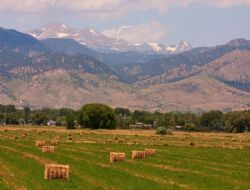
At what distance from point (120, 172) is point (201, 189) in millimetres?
7685

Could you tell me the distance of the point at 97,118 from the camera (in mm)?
152500

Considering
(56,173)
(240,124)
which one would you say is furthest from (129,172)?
(240,124)

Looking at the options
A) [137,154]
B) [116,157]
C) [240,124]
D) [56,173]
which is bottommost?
[56,173]

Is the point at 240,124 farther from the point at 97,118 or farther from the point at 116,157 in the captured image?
the point at 116,157

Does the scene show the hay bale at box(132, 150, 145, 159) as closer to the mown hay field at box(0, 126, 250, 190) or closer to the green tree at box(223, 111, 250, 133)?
the mown hay field at box(0, 126, 250, 190)

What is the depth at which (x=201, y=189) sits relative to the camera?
2831 cm

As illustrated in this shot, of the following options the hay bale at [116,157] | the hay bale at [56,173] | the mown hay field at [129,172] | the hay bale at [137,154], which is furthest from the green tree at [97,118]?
the hay bale at [56,173]

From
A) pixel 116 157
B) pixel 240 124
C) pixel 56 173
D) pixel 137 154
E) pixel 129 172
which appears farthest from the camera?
pixel 240 124

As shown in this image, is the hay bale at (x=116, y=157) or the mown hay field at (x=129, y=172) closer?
the mown hay field at (x=129, y=172)

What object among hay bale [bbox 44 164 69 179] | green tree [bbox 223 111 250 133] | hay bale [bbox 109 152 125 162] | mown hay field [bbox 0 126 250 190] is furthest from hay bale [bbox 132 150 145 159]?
green tree [bbox 223 111 250 133]

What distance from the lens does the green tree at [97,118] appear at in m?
152

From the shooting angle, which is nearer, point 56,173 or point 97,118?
point 56,173

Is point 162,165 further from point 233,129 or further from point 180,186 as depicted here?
point 233,129

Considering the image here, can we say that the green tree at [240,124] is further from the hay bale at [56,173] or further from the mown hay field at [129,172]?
the hay bale at [56,173]
